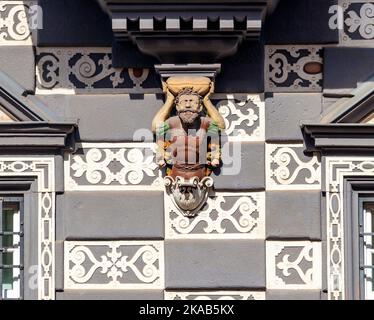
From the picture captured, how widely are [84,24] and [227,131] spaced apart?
4.26 ft

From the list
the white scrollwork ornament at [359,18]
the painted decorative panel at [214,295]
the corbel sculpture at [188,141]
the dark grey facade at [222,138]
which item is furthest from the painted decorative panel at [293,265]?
the white scrollwork ornament at [359,18]

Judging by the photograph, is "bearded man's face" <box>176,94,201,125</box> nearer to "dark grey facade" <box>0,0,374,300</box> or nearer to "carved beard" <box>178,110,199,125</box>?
"carved beard" <box>178,110,199,125</box>

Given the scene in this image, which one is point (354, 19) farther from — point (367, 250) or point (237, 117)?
point (367, 250)

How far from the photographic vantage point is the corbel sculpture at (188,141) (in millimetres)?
18078

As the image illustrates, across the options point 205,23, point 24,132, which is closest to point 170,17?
point 205,23

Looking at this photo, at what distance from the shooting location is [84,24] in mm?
18328

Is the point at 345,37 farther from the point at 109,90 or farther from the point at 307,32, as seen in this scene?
the point at 109,90

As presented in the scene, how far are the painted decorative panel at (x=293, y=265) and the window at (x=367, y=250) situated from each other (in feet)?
1.05

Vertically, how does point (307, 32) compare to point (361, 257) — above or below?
above

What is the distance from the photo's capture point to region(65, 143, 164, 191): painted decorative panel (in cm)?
1817

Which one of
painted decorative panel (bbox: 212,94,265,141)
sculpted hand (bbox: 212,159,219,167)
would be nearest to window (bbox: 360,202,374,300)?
painted decorative panel (bbox: 212,94,265,141)

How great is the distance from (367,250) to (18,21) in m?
3.02

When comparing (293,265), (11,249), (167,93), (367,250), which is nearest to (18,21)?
(167,93)

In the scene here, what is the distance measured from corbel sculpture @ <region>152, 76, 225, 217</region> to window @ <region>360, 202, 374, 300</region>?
3.71 feet
